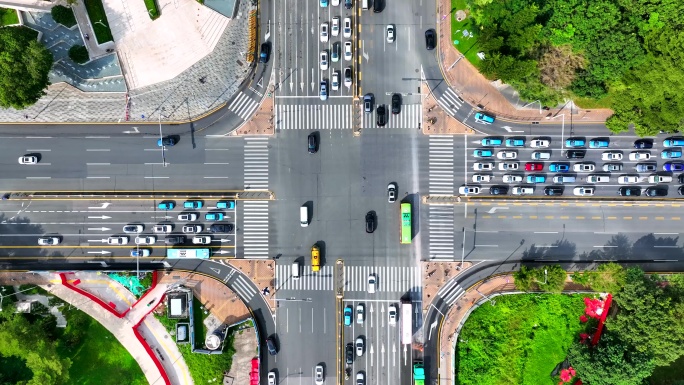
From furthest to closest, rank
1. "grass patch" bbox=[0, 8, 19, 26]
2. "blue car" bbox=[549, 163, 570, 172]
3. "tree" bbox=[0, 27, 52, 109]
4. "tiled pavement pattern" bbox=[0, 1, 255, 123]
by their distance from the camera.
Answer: "tiled pavement pattern" bbox=[0, 1, 255, 123] → "blue car" bbox=[549, 163, 570, 172] → "grass patch" bbox=[0, 8, 19, 26] → "tree" bbox=[0, 27, 52, 109]

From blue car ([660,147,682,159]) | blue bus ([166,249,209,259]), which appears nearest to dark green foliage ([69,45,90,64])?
blue bus ([166,249,209,259])

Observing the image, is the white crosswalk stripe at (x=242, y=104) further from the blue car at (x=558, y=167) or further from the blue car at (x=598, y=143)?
the blue car at (x=598, y=143)

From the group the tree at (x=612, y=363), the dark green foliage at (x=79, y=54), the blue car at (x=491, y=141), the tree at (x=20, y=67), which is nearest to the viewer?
the tree at (x=20, y=67)

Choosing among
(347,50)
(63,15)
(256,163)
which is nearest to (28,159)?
(63,15)

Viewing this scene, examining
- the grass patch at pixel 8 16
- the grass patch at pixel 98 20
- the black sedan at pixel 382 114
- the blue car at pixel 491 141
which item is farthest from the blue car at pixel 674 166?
the grass patch at pixel 8 16

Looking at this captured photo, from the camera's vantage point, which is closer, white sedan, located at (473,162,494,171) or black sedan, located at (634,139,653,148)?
white sedan, located at (473,162,494,171)

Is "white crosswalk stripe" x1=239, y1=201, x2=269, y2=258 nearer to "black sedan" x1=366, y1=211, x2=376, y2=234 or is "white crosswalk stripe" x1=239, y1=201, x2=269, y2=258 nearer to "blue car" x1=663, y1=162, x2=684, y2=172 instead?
"black sedan" x1=366, y1=211, x2=376, y2=234

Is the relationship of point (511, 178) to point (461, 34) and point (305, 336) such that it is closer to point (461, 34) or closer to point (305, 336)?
point (461, 34)
